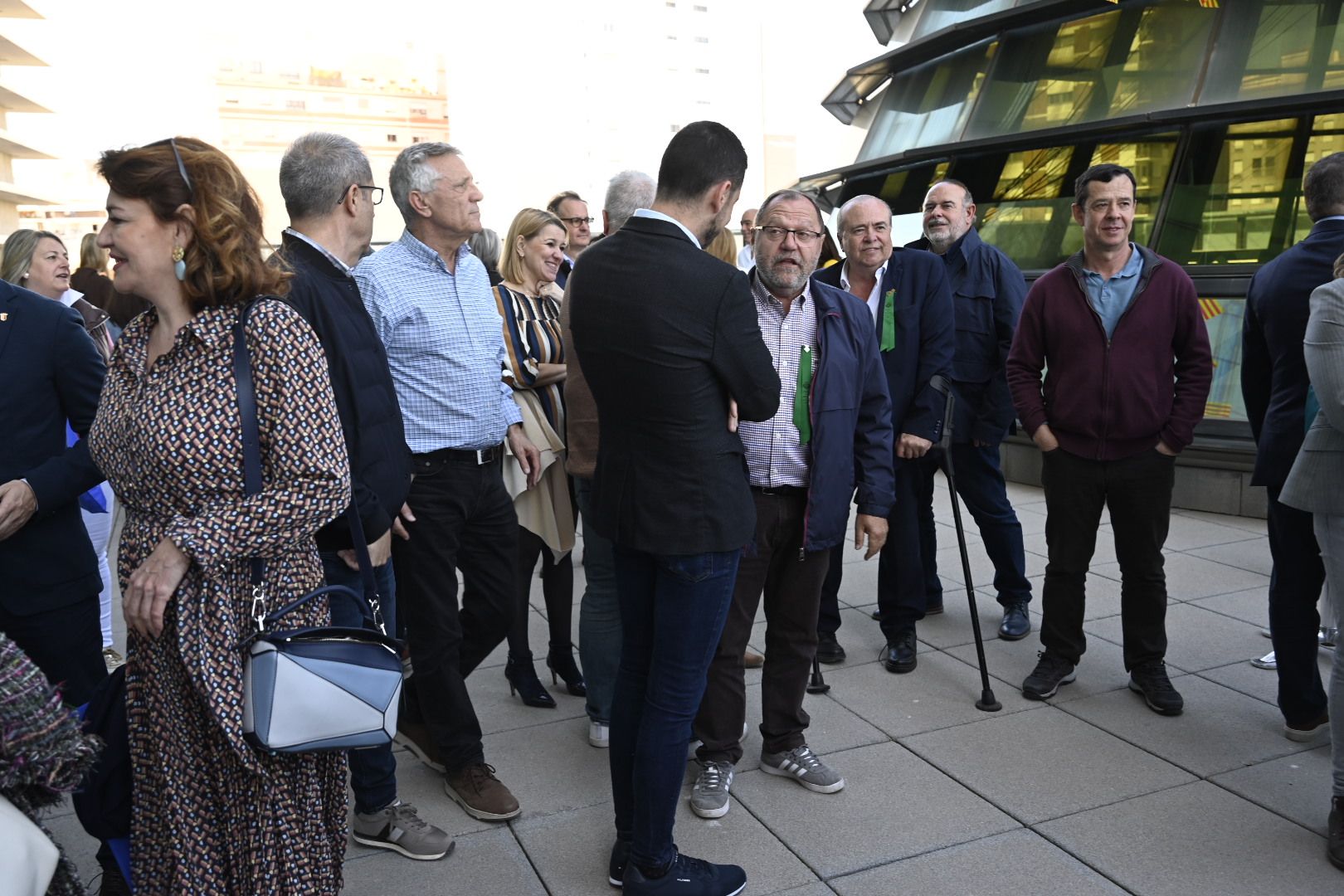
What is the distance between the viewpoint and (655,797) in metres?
2.80

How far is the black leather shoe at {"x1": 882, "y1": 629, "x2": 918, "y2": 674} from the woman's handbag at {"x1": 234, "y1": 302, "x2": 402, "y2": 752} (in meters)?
3.08

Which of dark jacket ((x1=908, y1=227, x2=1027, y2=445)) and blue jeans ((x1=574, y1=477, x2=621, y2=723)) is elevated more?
dark jacket ((x1=908, y1=227, x2=1027, y2=445))

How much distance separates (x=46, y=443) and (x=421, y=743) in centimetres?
170

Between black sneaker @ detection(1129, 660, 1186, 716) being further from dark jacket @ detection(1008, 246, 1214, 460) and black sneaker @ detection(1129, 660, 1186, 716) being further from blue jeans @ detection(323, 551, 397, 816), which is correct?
blue jeans @ detection(323, 551, 397, 816)

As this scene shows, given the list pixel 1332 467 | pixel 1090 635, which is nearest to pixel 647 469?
pixel 1332 467

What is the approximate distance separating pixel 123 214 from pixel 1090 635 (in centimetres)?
471

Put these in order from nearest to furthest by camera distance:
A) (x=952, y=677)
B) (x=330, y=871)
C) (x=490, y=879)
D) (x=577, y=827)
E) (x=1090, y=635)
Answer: (x=330, y=871) → (x=490, y=879) → (x=577, y=827) → (x=952, y=677) → (x=1090, y=635)

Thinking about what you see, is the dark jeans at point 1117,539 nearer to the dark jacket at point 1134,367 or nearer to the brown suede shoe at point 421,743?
the dark jacket at point 1134,367

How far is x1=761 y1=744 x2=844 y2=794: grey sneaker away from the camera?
360 cm

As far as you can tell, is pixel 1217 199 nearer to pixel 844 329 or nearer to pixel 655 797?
pixel 844 329

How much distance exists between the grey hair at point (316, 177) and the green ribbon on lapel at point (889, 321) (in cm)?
257

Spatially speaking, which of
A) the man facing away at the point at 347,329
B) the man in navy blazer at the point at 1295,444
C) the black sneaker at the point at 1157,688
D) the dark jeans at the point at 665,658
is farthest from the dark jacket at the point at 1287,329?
the man facing away at the point at 347,329

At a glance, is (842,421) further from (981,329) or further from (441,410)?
(981,329)

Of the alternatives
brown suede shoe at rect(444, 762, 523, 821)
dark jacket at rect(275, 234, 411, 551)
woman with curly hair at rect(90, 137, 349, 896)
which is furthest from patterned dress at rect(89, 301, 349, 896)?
brown suede shoe at rect(444, 762, 523, 821)
